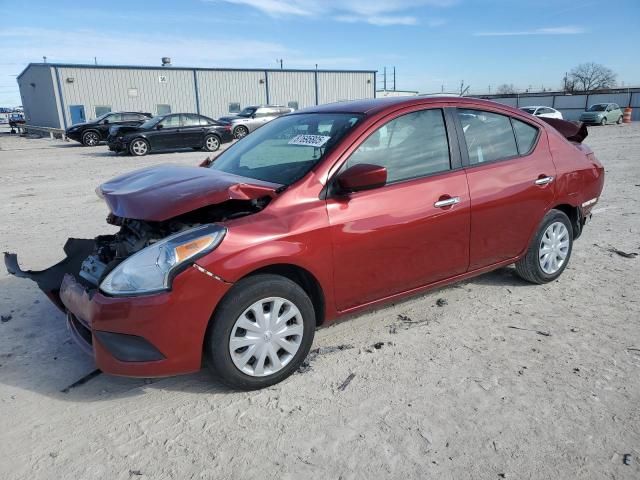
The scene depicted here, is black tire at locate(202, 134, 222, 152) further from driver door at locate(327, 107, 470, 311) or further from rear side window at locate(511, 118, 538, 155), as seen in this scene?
driver door at locate(327, 107, 470, 311)

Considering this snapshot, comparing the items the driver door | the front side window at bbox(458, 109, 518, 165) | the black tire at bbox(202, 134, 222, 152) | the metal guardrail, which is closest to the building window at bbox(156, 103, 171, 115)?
the metal guardrail

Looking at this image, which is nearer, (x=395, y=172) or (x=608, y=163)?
(x=395, y=172)

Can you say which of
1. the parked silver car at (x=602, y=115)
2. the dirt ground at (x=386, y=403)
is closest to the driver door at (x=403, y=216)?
the dirt ground at (x=386, y=403)

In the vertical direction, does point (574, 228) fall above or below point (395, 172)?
below

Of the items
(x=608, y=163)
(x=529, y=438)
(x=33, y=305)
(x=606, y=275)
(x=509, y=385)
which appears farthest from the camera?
(x=608, y=163)

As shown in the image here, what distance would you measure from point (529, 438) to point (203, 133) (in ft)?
57.5

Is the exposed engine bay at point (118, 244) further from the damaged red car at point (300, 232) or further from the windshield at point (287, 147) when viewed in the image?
the windshield at point (287, 147)

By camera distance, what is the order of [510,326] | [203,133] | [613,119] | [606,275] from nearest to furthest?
[510,326], [606,275], [203,133], [613,119]

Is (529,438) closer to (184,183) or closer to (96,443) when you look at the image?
(96,443)

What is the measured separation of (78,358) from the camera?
11.0 ft

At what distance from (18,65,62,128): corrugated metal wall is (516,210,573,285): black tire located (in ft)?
109

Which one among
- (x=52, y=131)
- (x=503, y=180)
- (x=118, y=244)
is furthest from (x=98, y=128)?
(x=503, y=180)

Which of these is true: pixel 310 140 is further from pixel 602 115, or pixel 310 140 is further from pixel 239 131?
pixel 602 115

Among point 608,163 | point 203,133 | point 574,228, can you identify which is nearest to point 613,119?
point 608,163
